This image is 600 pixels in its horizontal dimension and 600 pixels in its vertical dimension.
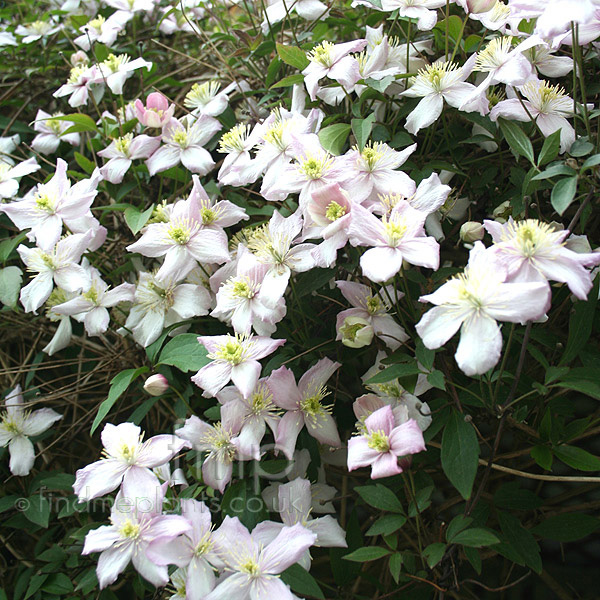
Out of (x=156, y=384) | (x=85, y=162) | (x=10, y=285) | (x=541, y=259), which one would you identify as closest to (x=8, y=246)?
(x=10, y=285)

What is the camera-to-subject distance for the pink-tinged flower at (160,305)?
806mm

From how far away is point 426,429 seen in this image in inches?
26.6

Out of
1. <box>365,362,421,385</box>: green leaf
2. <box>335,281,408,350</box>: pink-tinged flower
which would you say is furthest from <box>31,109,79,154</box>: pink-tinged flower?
<box>365,362,421,385</box>: green leaf

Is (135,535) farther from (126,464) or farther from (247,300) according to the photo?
(247,300)

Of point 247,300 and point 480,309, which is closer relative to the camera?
point 480,309

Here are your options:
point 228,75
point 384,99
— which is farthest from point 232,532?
point 228,75

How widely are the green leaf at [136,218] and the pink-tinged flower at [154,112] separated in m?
0.15

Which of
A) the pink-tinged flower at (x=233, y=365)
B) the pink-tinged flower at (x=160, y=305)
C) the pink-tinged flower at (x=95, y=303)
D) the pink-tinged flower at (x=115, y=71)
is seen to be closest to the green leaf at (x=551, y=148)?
the pink-tinged flower at (x=233, y=365)

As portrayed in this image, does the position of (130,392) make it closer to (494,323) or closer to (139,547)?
(139,547)

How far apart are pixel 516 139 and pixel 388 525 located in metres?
0.46

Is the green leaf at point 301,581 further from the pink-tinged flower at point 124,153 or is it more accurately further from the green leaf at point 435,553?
the pink-tinged flower at point 124,153

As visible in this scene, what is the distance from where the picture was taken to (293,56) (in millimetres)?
817

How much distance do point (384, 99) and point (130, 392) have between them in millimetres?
595
